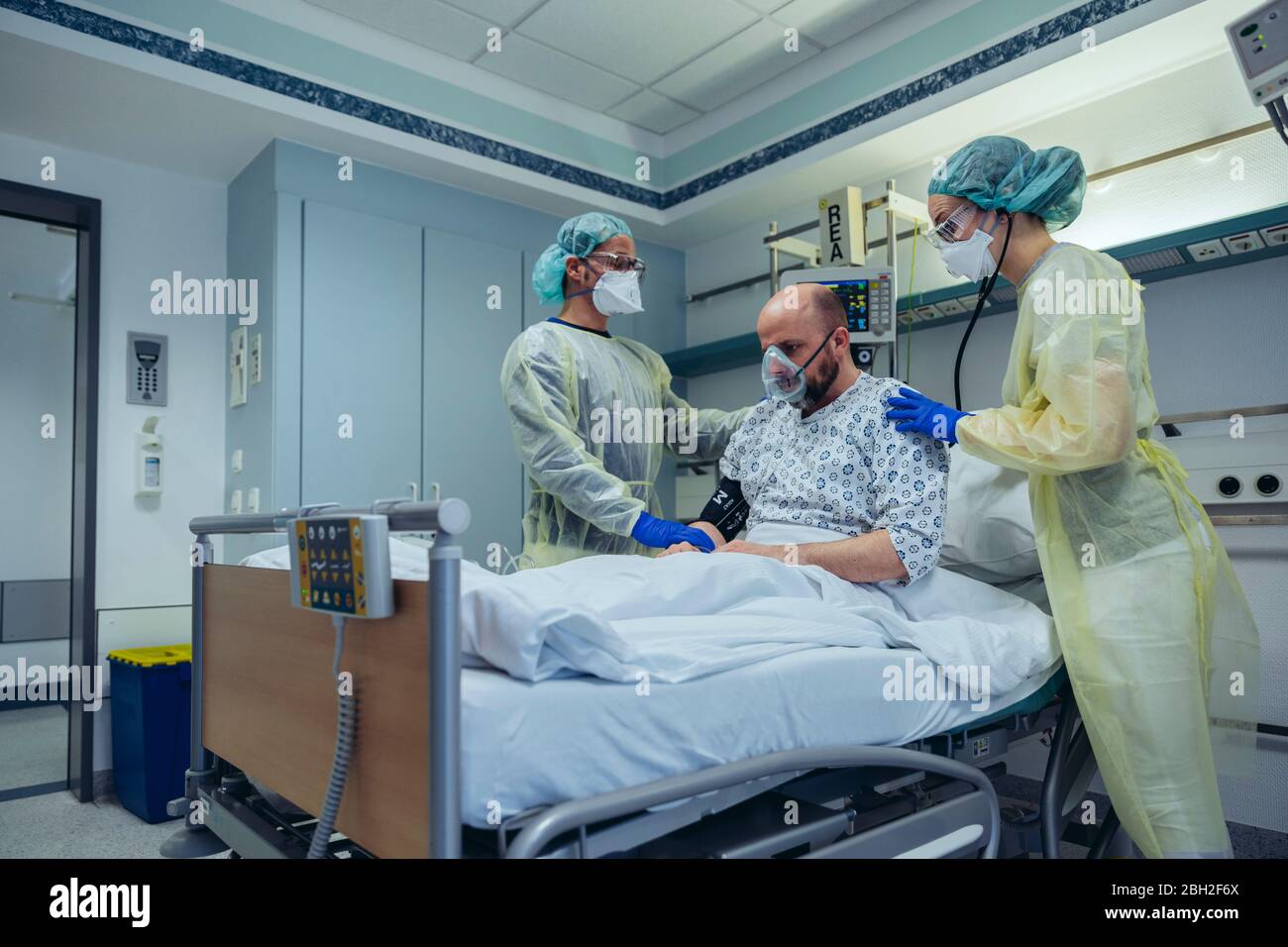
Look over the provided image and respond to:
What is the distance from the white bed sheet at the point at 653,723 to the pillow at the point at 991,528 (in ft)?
2.08

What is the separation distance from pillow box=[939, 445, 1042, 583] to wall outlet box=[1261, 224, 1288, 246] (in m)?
1.21

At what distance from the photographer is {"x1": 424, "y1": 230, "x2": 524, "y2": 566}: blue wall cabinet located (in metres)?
3.86

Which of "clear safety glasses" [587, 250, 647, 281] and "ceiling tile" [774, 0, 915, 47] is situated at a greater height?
"ceiling tile" [774, 0, 915, 47]

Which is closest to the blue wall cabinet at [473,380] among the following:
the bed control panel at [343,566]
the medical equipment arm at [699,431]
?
the medical equipment arm at [699,431]

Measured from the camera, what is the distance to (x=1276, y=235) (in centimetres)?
258

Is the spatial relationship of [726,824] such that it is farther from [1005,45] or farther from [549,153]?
[549,153]

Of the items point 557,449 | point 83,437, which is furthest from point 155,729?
point 557,449

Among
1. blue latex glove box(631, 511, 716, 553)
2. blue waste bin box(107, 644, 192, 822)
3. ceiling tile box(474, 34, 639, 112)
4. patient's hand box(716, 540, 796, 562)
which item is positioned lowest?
blue waste bin box(107, 644, 192, 822)

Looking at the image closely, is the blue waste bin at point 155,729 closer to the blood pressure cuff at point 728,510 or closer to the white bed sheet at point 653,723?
the blood pressure cuff at point 728,510

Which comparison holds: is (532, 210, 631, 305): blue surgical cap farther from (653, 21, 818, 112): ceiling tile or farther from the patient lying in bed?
(653, 21, 818, 112): ceiling tile

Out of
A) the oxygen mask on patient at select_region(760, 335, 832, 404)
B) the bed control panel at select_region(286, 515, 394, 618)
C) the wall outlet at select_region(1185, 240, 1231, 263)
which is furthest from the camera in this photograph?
the wall outlet at select_region(1185, 240, 1231, 263)

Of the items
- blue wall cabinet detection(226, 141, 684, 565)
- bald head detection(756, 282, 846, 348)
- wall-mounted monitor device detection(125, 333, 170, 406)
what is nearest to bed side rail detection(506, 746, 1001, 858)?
bald head detection(756, 282, 846, 348)

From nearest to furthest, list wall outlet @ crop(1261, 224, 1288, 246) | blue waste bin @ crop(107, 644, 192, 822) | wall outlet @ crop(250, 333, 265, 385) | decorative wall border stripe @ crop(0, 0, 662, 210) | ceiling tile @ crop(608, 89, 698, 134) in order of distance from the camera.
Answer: wall outlet @ crop(1261, 224, 1288, 246) < decorative wall border stripe @ crop(0, 0, 662, 210) < blue waste bin @ crop(107, 644, 192, 822) < wall outlet @ crop(250, 333, 265, 385) < ceiling tile @ crop(608, 89, 698, 134)
